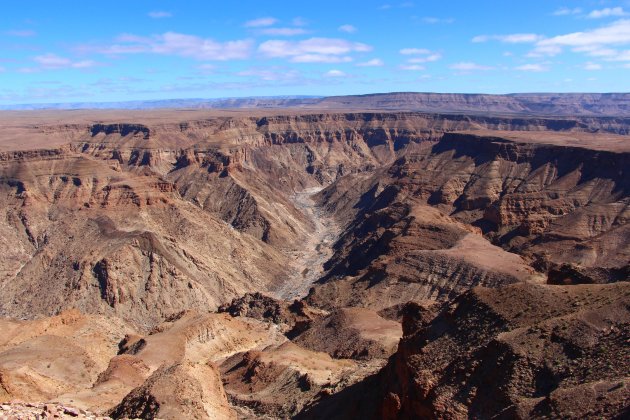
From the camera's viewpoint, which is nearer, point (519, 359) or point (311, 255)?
point (519, 359)

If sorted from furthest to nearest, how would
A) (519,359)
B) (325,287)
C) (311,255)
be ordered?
1. (311,255)
2. (325,287)
3. (519,359)

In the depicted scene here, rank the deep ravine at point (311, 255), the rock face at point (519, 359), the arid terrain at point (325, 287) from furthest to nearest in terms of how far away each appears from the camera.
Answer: the deep ravine at point (311, 255), the arid terrain at point (325, 287), the rock face at point (519, 359)

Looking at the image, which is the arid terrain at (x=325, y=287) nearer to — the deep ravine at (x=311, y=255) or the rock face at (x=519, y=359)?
the rock face at (x=519, y=359)

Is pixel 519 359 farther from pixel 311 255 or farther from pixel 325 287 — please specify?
pixel 311 255

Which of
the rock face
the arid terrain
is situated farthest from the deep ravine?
the rock face

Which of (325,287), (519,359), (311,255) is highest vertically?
(519,359)

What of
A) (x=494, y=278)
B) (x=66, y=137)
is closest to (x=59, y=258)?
(x=494, y=278)

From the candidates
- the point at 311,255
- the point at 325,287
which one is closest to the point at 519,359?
the point at 325,287

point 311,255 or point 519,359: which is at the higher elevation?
point 519,359

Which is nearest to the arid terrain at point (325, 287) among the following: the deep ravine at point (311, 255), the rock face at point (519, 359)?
the rock face at point (519, 359)
